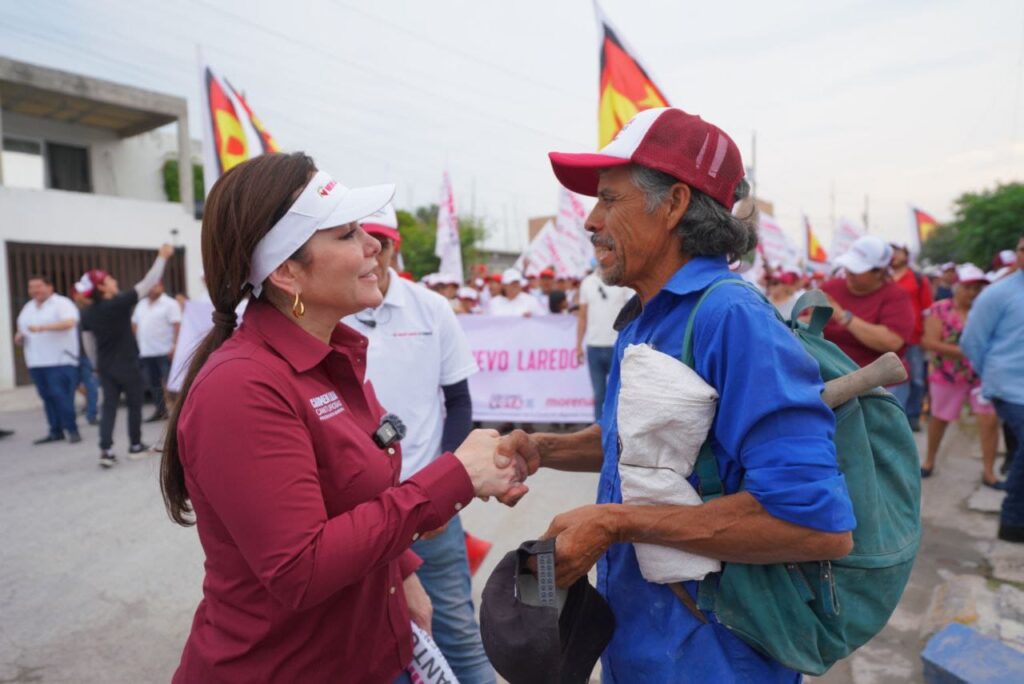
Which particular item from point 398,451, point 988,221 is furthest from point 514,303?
point 988,221

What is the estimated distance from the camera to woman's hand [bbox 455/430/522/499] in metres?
1.72

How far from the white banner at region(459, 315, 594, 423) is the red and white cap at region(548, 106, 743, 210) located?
7074mm

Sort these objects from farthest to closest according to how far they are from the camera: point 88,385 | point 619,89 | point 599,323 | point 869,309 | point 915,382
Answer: point 88,385, point 915,382, point 599,323, point 619,89, point 869,309

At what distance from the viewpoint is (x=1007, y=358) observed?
462 centimetres

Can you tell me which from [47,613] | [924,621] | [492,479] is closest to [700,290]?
[492,479]

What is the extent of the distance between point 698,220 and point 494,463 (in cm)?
78

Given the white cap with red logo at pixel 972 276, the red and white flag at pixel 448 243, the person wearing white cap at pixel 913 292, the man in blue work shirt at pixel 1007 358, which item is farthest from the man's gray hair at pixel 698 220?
the red and white flag at pixel 448 243

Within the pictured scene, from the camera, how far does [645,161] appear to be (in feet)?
5.20

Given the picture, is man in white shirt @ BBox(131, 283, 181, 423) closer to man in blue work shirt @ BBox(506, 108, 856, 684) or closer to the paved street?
the paved street

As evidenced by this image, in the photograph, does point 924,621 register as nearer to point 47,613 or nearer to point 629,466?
point 629,466

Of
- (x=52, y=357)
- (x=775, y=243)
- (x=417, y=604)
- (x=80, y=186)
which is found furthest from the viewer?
(x=80, y=186)

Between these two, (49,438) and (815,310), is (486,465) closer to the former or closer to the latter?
(815,310)

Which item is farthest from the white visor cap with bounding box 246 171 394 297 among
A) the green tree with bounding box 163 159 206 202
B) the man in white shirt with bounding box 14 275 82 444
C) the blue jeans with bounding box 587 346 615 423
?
the green tree with bounding box 163 159 206 202

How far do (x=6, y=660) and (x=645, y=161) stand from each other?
13.5 feet
